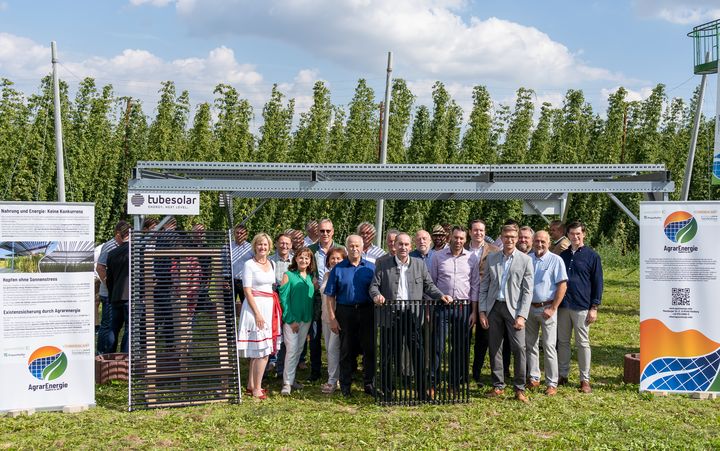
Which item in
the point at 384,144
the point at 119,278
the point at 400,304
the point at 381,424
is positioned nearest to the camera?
the point at 381,424

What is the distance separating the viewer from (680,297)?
7004 mm

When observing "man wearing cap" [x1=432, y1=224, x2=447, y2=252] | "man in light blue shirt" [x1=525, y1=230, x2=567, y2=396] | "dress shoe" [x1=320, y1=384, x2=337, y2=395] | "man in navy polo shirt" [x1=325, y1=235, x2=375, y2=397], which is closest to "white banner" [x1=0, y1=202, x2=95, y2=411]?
"dress shoe" [x1=320, y1=384, x2=337, y2=395]

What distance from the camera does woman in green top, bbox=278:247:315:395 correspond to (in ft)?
22.9

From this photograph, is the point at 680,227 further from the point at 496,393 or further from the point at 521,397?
the point at 496,393

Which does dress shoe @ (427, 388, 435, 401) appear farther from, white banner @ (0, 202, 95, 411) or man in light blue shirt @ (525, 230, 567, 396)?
white banner @ (0, 202, 95, 411)

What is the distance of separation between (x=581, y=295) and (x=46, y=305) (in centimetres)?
544

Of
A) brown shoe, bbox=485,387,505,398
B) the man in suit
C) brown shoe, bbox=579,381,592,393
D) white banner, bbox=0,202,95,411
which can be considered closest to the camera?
white banner, bbox=0,202,95,411

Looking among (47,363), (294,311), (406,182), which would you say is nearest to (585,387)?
(406,182)

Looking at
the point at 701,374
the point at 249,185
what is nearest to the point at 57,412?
the point at 249,185

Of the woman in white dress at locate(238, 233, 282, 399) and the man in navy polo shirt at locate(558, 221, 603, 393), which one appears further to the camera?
the man in navy polo shirt at locate(558, 221, 603, 393)

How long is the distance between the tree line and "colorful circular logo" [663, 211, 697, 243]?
1253 cm

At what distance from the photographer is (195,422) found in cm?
598

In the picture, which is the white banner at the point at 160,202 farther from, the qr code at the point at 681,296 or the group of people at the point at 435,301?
the qr code at the point at 681,296

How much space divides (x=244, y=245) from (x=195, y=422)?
3.74 m
